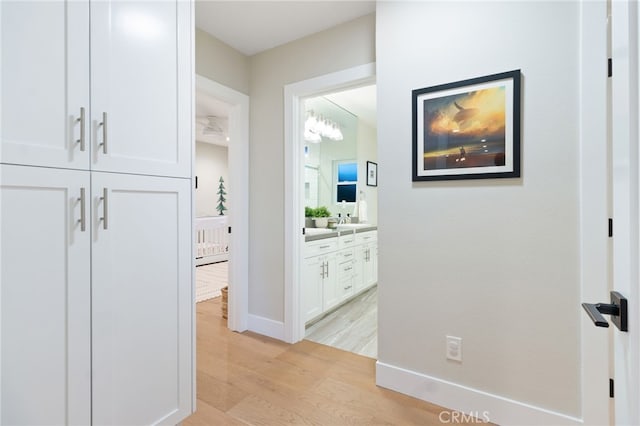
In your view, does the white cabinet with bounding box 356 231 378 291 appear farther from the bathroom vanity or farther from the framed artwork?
the framed artwork

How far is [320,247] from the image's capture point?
301cm

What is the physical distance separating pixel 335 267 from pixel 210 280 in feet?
8.24

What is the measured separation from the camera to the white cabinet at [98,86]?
93 centimetres

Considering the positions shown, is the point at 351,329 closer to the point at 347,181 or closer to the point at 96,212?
the point at 96,212

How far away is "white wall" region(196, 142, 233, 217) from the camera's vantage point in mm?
7152

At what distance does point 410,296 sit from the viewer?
1873 millimetres

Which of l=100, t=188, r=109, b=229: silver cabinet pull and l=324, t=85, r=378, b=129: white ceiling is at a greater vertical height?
l=324, t=85, r=378, b=129: white ceiling

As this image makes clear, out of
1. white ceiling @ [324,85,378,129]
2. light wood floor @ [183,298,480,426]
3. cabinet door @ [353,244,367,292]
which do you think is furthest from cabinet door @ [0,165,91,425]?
white ceiling @ [324,85,378,129]

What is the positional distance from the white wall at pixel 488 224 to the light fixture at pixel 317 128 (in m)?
1.97

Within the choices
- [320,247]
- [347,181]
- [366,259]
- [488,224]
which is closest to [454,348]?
[488,224]

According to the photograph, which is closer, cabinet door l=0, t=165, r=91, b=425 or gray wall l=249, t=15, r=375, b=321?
cabinet door l=0, t=165, r=91, b=425

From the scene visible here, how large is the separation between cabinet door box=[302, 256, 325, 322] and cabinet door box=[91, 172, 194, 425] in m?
1.39

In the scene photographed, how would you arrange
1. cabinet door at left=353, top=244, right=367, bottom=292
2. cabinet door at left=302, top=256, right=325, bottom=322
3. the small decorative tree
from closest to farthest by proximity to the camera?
cabinet door at left=302, top=256, right=325, bottom=322
cabinet door at left=353, top=244, right=367, bottom=292
the small decorative tree

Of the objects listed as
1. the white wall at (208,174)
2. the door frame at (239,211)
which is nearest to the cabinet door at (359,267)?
the door frame at (239,211)
